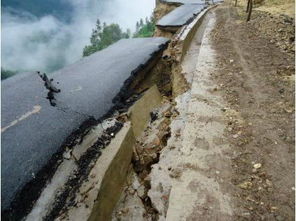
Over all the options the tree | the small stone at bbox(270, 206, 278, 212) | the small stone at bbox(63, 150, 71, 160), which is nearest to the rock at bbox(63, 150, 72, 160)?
the small stone at bbox(63, 150, 71, 160)

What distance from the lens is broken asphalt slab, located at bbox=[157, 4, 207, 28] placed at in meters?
8.87

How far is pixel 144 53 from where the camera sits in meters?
5.84

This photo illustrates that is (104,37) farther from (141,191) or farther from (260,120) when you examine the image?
(141,191)

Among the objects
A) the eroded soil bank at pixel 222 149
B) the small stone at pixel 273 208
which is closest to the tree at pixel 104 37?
the eroded soil bank at pixel 222 149

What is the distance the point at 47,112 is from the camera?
344 cm

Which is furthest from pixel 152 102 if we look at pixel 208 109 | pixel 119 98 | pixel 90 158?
pixel 90 158

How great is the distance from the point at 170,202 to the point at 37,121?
184cm

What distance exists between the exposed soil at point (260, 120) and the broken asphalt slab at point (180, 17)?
298cm

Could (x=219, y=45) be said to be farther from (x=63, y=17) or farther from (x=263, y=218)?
(x=63, y=17)

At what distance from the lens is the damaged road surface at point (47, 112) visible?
262cm

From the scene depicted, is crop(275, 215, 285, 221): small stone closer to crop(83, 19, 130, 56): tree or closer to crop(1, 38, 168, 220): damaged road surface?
crop(1, 38, 168, 220): damaged road surface

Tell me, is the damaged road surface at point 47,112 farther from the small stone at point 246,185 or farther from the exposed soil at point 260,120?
the small stone at point 246,185

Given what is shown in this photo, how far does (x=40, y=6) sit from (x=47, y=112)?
89.8 m

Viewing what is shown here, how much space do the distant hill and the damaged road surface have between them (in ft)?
271
